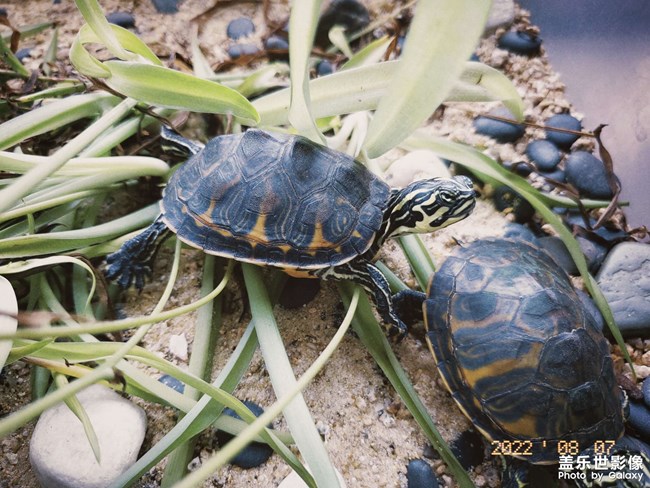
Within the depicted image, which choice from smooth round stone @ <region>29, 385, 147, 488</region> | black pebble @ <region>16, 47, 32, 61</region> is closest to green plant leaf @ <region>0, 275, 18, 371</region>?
smooth round stone @ <region>29, 385, 147, 488</region>

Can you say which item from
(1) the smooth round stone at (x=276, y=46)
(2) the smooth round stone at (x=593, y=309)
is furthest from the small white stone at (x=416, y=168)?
(1) the smooth round stone at (x=276, y=46)

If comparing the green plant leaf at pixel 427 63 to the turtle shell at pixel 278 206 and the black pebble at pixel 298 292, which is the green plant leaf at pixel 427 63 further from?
the black pebble at pixel 298 292

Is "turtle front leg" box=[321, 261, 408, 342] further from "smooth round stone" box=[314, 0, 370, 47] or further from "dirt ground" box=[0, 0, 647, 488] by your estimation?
"smooth round stone" box=[314, 0, 370, 47]

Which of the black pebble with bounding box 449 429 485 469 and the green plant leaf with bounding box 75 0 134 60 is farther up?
the green plant leaf with bounding box 75 0 134 60

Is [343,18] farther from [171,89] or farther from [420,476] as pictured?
[420,476]

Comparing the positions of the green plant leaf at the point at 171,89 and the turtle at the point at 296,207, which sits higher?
the green plant leaf at the point at 171,89
